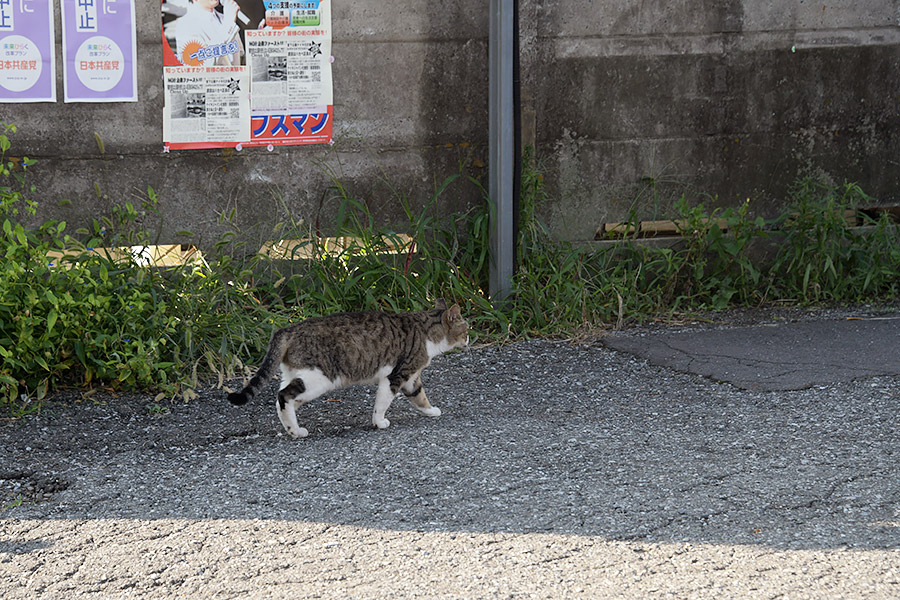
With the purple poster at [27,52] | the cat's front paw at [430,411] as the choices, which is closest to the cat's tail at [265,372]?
the cat's front paw at [430,411]

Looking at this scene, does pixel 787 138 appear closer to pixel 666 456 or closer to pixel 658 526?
pixel 666 456

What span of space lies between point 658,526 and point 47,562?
6.74 feet

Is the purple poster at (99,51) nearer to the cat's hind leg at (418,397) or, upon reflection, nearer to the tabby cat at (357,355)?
the tabby cat at (357,355)

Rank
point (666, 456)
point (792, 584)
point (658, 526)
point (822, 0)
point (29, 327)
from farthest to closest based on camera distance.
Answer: point (822, 0) < point (29, 327) < point (666, 456) < point (658, 526) < point (792, 584)

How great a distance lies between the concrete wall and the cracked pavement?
1.58 meters

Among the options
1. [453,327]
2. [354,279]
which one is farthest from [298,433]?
[354,279]

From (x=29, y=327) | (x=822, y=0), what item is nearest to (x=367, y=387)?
(x=29, y=327)

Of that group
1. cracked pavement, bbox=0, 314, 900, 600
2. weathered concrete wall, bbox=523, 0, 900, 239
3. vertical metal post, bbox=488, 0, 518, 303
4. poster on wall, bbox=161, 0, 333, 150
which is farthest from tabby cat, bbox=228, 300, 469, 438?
weathered concrete wall, bbox=523, 0, 900, 239

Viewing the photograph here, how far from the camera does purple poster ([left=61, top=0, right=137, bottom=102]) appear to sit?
5391 mm

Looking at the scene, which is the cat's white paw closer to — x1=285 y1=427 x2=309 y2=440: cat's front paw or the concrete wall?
x1=285 y1=427 x2=309 y2=440: cat's front paw

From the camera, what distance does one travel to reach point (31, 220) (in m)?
5.53

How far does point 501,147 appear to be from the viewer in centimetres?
566

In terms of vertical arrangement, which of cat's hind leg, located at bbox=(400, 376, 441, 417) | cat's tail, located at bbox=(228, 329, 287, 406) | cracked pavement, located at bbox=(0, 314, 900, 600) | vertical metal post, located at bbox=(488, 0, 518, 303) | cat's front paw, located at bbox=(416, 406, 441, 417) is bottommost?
cracked pavement, located at bbox=(0, 314, 900, 600)

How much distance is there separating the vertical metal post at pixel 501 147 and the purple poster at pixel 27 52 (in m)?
2.61
